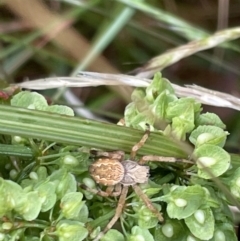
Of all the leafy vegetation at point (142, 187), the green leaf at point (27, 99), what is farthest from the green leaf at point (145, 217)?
the green leaf at point (27, 99)

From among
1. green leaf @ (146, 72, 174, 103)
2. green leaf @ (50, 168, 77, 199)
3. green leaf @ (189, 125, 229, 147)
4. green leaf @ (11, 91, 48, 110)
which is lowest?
green leaf @ (50, 168, 77, 199)

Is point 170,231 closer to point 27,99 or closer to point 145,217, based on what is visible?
point 145,217

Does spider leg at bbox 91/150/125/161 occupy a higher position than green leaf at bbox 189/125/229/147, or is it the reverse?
green leaf at bbox 189/125/229/147

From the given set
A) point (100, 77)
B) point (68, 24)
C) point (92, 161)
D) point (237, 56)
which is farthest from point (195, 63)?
point (92, 161)

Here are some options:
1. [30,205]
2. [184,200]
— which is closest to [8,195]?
[30,205]

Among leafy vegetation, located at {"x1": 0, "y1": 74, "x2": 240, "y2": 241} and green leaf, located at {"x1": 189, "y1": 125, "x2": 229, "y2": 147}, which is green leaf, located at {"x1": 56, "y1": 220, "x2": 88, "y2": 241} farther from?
green leaf, located at {"x1": 189, "y1": 125, "x2": 229, "y2": 147}

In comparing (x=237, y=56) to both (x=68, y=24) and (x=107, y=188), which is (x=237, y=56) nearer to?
(x=68, y=24)

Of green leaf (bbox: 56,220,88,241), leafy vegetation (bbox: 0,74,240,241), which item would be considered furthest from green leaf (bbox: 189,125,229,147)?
green leaf (bbox: 56,220,88,241)
